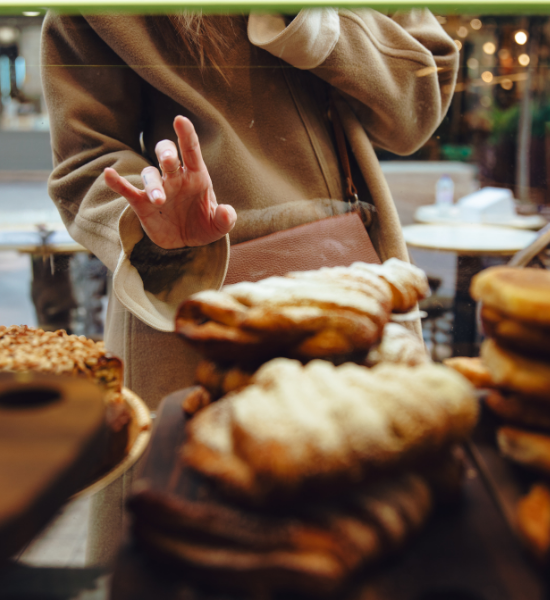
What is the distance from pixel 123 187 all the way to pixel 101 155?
268 millimetres

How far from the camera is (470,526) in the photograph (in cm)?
46

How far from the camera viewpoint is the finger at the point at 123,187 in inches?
30.0

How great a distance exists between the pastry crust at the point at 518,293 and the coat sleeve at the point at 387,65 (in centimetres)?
47

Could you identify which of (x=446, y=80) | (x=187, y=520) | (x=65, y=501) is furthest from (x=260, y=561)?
(x=446, y=80)

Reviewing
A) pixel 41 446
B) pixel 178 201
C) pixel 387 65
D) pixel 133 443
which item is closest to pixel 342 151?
pixel 387 65

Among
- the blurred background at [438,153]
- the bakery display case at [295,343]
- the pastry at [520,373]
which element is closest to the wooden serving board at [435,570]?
the bakery display case at [295,343]

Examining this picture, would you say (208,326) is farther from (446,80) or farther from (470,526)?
(446,80)

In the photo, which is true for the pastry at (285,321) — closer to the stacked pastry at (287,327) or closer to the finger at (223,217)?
the stacked pastry at (287,327)

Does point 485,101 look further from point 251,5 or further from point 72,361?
point 72,361

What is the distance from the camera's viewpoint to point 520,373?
502 millimetres

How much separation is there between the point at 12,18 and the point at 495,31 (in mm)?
691

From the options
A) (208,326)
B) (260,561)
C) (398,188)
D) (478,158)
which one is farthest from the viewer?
(398,188)

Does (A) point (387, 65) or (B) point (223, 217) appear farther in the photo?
(A) point (387, 65)

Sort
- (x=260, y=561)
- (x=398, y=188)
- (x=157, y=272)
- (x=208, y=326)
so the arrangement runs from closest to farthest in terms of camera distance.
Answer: (x=260, y=561) < (x=208, y=326) < (x=157, y=272) < (x=398, y=188)
